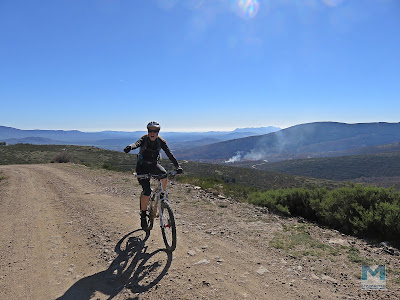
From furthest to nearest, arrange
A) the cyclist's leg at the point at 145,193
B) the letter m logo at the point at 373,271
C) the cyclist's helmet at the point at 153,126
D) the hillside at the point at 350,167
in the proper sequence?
1. the hillside at the point at 350,167
2. the cyclist's leg at the point at 145,193
3. the cyclist's helmet at the point at 153,126
4. the letter m logo at the point at 373,271

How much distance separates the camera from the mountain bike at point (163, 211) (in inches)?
198

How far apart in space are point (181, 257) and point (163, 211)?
3.46 feet

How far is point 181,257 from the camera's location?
4.87 m

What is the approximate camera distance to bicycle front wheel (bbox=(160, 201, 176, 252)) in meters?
4.96

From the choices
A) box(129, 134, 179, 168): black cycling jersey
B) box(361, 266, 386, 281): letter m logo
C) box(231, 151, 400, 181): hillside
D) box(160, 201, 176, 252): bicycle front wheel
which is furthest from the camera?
box(231, 151, 400, 181): hillside

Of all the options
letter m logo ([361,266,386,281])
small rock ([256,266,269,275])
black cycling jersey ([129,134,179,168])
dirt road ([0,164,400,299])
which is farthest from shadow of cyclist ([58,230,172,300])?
letter m logo ([361,266,386,281])

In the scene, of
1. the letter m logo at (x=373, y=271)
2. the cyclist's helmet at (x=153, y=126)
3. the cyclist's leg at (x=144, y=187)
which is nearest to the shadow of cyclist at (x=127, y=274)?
the cyclist's leg at (x=144, y=187)

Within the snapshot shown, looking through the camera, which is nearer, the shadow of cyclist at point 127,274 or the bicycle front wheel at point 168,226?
the shadow of cyclist at point 127,274

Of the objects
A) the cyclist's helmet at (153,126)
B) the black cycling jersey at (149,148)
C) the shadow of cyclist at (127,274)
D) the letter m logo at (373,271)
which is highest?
the cyclist's helmet at (153,126)

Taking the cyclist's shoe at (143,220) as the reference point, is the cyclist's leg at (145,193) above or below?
above

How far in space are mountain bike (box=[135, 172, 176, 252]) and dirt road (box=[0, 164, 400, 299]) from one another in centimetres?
32

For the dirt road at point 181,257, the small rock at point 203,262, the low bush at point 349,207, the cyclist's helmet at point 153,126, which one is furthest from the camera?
the low bush at point 349,207

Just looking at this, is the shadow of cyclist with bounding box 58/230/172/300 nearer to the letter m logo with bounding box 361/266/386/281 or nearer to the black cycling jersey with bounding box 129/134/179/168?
the black cycling jersey with bounding box 129/134/179/168

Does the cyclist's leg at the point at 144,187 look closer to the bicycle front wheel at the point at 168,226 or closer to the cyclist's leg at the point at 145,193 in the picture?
the cyclist's leg at the point at 145,193
